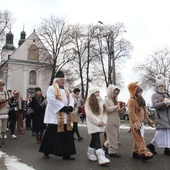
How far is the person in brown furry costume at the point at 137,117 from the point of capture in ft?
20.7

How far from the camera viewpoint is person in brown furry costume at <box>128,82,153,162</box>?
248 inches

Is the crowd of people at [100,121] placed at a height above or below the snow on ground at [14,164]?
above

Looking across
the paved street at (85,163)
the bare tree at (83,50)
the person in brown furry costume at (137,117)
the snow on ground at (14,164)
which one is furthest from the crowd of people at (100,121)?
the bare tree at (83,50)

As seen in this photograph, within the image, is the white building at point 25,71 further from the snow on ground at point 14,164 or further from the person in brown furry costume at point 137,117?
the person in brown furry costume at point 137,117

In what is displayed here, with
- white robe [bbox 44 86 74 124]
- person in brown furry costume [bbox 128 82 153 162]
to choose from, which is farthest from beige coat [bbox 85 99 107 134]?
person in brown furry costume [bbox 128 82 153 162]

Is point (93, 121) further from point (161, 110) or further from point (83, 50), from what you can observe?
point (83, 50)

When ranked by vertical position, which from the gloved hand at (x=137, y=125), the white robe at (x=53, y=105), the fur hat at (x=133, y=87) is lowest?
the gloved hand at (x=137, y=125)

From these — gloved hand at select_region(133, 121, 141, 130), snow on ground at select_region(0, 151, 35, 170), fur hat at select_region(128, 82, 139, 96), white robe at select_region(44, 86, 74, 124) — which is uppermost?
fur hat at select_region(128, 82, 139, 96)

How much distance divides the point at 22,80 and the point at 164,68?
29541 mm

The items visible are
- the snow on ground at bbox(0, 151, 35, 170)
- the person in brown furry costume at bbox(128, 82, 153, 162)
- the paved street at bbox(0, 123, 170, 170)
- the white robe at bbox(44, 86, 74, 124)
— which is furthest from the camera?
the white robe at bbox(44, 86, 74, 124)

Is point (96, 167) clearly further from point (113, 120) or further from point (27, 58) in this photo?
point (27, 58)

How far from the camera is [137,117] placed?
21.4ft

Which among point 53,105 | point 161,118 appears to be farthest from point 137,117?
point 53,105

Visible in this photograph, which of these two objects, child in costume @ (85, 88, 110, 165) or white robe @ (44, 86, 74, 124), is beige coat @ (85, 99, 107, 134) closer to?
child in costume @ (85, 88, 110, 165)
